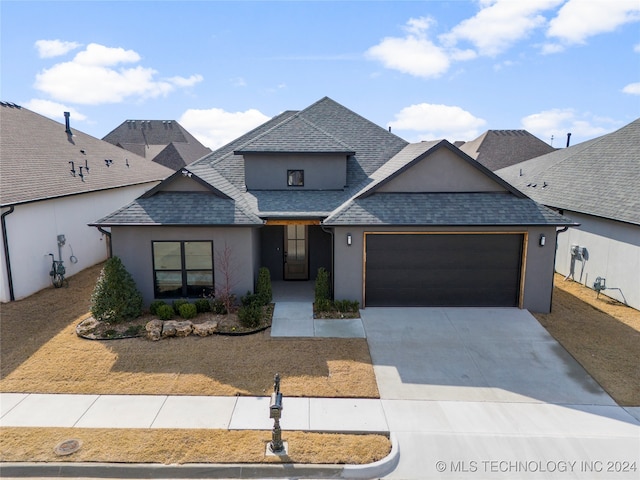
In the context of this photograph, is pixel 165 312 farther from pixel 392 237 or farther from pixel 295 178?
pixel 295 178

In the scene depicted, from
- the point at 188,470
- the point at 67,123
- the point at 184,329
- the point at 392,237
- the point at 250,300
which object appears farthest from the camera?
the point at 67,123

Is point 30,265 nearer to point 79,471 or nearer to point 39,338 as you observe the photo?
point 39,338

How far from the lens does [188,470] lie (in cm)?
596

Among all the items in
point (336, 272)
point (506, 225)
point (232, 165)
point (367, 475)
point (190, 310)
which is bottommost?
point (367, 475)

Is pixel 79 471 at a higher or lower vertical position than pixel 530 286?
lower

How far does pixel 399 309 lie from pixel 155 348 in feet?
22.7

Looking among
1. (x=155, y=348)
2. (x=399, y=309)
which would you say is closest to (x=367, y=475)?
(x=155, y=348)

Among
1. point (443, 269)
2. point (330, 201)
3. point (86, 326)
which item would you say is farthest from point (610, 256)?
point (86, 326)

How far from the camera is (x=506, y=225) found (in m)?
12.0

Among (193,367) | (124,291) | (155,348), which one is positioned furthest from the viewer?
(124,291)

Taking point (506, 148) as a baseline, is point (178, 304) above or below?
below

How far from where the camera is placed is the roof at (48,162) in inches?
567

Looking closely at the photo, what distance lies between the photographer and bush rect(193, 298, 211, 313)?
38.8 feet

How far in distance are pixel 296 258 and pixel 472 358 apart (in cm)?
760
